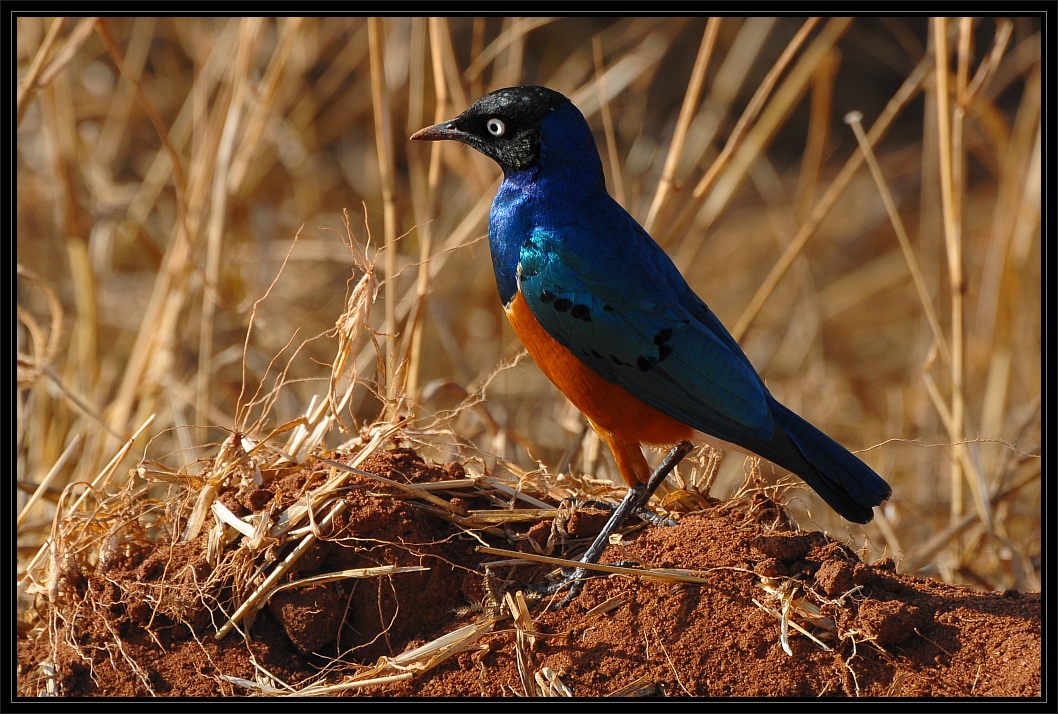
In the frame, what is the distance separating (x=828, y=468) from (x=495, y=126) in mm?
1562

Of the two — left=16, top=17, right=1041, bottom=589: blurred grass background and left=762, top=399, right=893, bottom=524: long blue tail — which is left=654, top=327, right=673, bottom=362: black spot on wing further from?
left=16, top=17, right=1041, bottom=589: blurred grass background

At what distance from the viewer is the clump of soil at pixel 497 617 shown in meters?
2.59

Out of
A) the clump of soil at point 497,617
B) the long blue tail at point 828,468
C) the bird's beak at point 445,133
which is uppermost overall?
the bird's beak at point 445,133

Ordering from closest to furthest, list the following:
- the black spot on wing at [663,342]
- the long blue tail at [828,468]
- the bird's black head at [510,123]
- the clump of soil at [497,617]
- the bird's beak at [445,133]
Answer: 1. the clump of soil at [497,617]
2. the long blue tail at [828,468]
3. the black spot on wing at [663,342]
4. the bird's black head at [510,123]
5. the bird's beak at [445,133]

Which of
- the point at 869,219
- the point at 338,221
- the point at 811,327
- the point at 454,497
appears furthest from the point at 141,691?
the point at 869,219

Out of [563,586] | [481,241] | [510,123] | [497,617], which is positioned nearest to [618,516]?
[563,586]

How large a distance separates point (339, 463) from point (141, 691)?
0.80 meters

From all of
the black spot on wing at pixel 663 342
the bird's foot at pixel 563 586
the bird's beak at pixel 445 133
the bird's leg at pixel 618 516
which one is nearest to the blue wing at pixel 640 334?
the black spot on wing at pixel 663 342

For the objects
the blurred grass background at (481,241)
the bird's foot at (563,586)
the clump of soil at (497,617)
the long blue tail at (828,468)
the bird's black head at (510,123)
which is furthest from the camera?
the blurred grass background at (481,241)

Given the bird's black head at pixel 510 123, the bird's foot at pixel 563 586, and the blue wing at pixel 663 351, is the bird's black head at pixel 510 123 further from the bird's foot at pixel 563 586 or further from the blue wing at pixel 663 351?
the bird's foot at pixel 563 586

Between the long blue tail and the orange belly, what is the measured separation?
0.31 meters

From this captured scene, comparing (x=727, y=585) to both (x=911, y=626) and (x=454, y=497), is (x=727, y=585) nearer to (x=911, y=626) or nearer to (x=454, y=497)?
(x=911, y=626)

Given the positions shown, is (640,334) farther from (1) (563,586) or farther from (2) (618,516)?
(1) (563,586)

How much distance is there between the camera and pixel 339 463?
2.95m
